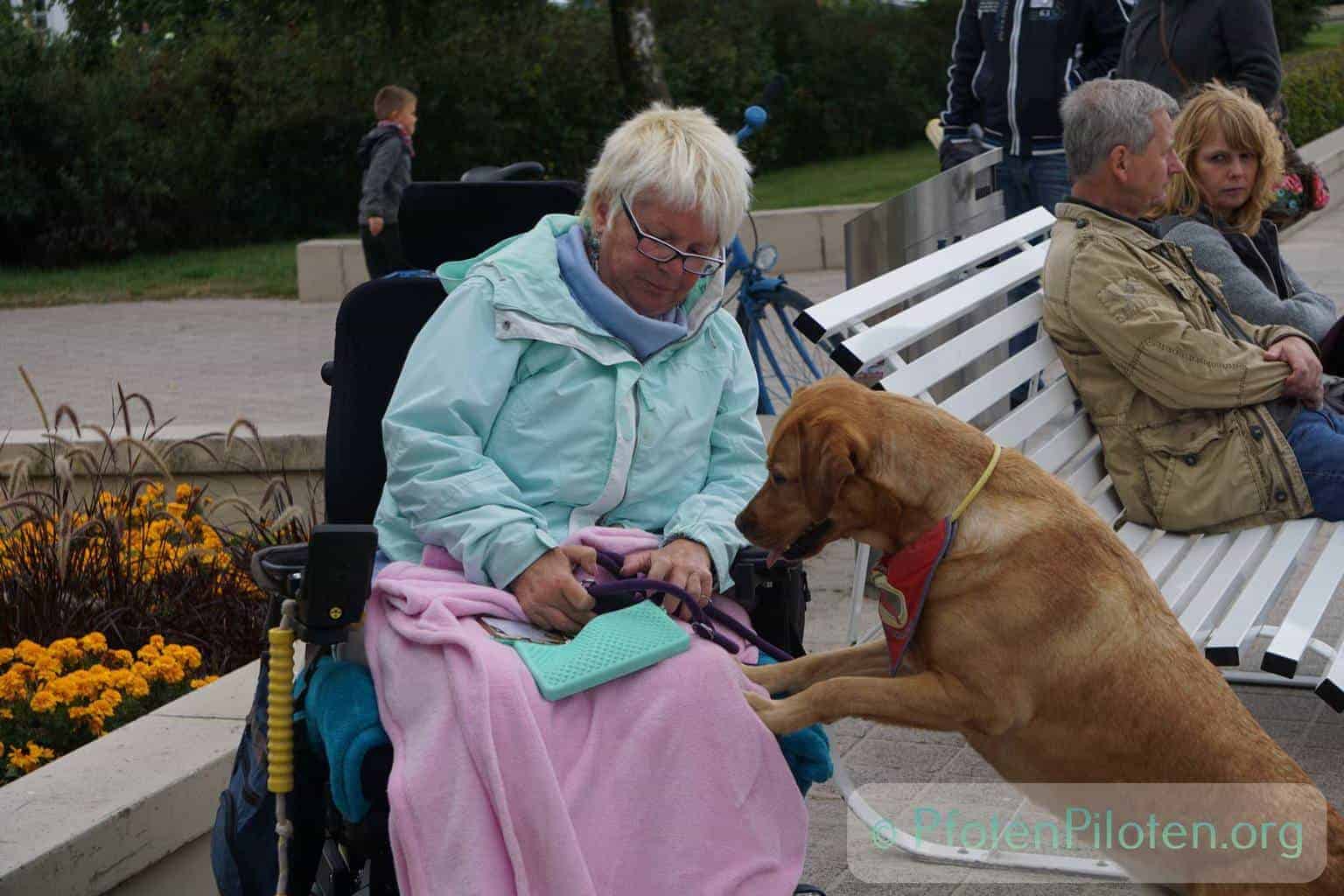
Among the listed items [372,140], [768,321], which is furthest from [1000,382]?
[372,140]

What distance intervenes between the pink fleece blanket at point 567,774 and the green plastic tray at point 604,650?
Result: 0.03 metres

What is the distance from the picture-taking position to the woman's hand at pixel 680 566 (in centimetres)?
304

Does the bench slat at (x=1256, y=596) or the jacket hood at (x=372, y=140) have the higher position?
the jacket hood at (x=372, y=140)

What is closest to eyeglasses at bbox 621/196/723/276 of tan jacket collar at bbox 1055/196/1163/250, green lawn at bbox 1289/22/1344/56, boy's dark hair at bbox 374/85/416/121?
tan jacket collar at bbox 1055/196/1163/250

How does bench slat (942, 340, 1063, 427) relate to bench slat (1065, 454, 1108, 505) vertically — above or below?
above

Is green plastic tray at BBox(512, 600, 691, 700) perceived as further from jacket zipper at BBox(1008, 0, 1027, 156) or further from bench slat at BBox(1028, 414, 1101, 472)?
jacket zipper at BBox(1008, 0, 1027, 156)

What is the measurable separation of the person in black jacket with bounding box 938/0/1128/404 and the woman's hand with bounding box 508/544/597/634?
4794 mm

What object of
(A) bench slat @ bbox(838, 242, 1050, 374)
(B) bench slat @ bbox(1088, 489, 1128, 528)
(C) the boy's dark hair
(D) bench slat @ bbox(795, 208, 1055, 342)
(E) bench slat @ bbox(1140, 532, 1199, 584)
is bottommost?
(E) bench slat @ bbox(1140, 532, 1199, 584)

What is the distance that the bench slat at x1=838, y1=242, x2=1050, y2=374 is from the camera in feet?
12.6

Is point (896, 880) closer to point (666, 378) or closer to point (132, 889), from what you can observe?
point (666, 378)

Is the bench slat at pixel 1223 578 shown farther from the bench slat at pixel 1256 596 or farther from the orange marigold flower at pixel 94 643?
the orange marigold flower at pixel 94 643

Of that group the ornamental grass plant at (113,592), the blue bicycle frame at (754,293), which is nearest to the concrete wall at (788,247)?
the blue bicycle frame at (754,293)

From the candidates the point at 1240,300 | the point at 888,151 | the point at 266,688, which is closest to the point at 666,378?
the point at 266,688

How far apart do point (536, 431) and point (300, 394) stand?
7.16 meters
